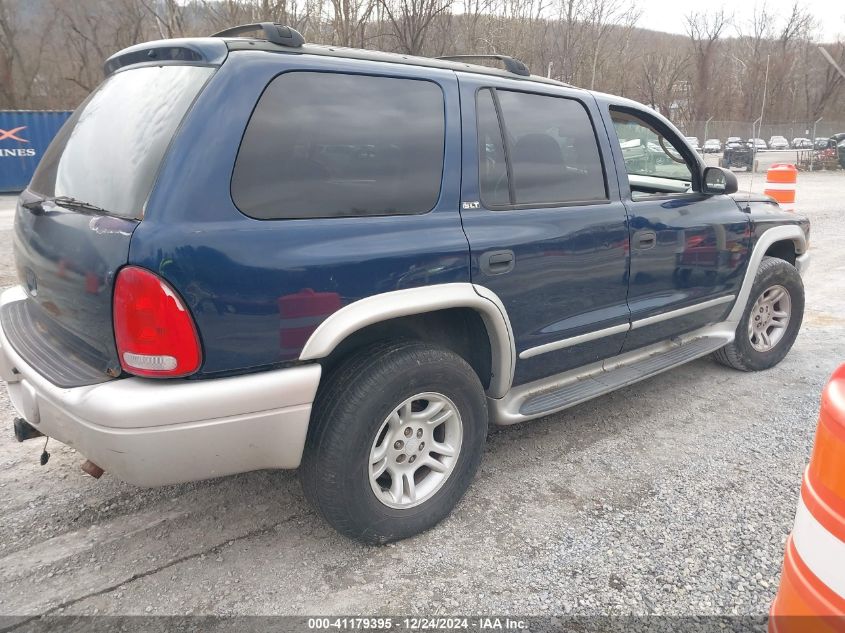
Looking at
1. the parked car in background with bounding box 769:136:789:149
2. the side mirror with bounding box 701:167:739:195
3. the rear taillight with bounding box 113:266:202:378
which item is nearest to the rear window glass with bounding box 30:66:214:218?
the rear taillight with bounding box 113:266:202:378

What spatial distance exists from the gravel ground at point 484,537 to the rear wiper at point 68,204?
1.33 metres

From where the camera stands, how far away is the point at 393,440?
2.52 m

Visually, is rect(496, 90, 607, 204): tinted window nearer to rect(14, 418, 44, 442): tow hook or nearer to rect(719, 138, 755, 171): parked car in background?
rect(14, 418, 44, 442): tow hook

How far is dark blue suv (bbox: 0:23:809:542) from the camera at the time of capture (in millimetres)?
2020

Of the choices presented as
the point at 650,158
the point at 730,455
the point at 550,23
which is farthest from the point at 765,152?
the point at 730,455

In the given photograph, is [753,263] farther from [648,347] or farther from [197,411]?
[197,411]

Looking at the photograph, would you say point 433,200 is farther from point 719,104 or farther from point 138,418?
point 719,104

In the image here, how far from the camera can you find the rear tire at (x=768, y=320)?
4.31 metres

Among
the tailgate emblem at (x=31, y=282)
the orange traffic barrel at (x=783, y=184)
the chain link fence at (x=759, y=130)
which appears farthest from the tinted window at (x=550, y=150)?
the chain link fence at (x=759, y=130)

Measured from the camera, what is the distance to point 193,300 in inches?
78.0

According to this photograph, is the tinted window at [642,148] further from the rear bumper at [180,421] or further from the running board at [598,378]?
the rear bumper at [180,421]

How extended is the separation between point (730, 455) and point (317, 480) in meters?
2.31

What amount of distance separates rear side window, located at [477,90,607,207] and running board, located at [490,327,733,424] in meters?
0.93

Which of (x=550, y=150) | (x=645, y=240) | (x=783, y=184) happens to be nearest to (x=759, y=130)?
(x=783, y=184)
